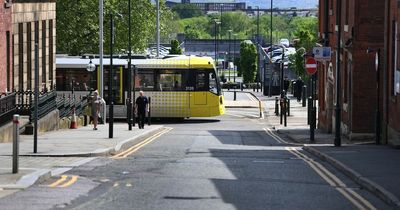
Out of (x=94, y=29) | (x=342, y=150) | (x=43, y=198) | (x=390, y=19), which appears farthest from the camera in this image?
(x=94, y=29)

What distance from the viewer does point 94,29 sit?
67562 millimetres

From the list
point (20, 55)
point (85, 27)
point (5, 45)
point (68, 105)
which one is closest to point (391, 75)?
point (5, 45)

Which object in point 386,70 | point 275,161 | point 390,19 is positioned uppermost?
point 390,19

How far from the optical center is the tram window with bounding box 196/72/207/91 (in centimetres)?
4766

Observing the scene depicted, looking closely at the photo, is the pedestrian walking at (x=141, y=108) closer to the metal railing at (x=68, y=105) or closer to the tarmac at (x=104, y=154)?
the metal railing at (x=68, y=105)

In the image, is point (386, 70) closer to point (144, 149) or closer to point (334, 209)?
point (144, 149)

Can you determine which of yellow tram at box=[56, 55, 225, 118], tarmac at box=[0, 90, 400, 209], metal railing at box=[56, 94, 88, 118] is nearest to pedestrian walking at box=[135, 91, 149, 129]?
metal railing at box=[56, 94, 88, 118]

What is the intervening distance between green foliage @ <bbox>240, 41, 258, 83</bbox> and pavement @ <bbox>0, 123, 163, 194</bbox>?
271 feet

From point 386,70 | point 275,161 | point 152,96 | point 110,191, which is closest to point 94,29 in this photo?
point 152,96

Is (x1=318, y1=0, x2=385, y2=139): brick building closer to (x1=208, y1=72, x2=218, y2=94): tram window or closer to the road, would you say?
the road

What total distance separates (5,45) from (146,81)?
14610 millimetres

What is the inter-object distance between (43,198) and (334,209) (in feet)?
15.4

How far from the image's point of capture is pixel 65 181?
15305 millimetres

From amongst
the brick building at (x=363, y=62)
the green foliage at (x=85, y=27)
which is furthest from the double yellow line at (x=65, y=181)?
the green foliage at (x=85, y=27)
